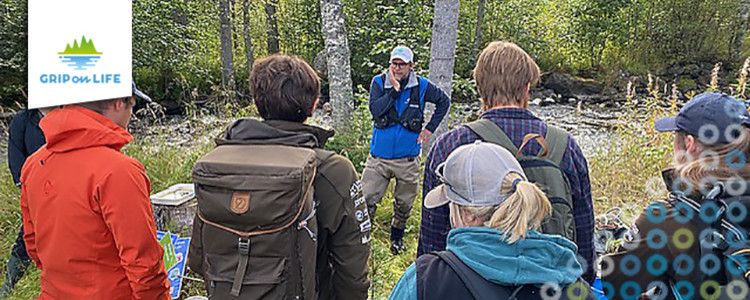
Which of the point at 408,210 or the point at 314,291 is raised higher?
the point at 314,291

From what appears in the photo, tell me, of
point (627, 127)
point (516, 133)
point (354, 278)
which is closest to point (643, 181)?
point (627, 127)

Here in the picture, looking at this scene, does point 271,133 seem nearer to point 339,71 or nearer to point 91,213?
point 91,213

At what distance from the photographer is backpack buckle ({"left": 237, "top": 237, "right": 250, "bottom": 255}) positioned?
187 centimetres

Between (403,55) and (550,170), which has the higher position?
(403,55)

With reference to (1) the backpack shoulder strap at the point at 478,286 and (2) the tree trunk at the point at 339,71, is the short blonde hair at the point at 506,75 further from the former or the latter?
(2) the tree trunk at the point at 339,71

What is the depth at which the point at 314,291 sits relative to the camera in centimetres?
203

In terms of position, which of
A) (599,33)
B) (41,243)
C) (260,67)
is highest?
(599,33)

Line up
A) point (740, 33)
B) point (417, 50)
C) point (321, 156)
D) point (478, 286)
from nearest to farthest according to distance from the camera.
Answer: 1. point (478, 286)
2. point (321, 156)
3. point (417, 50)
4. point (740, 33)

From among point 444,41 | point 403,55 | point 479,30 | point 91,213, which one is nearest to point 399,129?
point 403,55

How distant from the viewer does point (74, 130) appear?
1857 millimetres

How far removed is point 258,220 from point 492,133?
109cm

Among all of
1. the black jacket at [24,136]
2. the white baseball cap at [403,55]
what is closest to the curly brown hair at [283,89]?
the white baseball cap at [403,55]

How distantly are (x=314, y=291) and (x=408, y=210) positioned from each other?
2534 mm

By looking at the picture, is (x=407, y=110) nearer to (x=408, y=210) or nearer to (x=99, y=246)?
(x=408, y=210)
